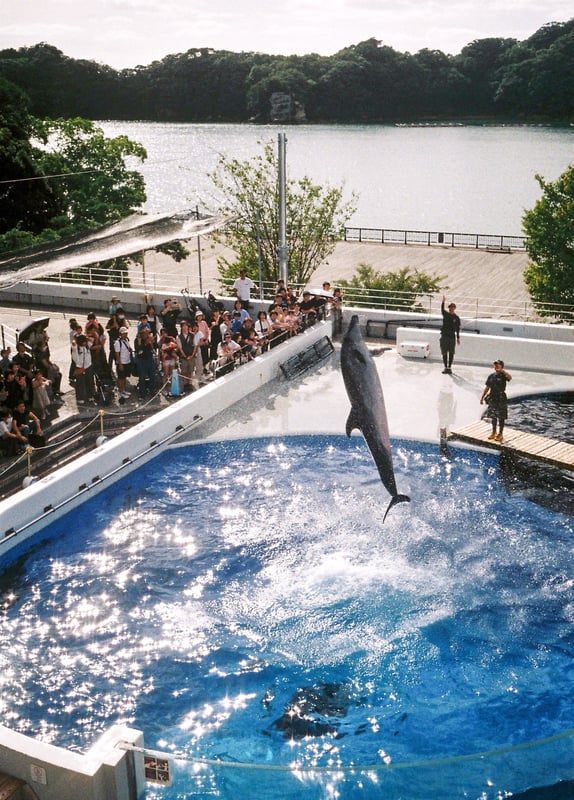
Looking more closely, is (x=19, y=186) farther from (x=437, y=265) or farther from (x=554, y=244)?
(x=554, y=244)

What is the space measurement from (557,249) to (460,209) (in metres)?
35.1

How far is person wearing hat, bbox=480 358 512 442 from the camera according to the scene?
17.1 metres

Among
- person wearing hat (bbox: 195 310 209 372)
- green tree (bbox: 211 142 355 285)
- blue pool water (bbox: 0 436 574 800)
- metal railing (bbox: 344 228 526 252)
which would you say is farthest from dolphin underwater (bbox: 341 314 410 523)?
metal railing (bbox: 344 228 526 252)

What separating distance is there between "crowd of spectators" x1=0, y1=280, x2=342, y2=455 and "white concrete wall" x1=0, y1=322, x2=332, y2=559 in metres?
0.42

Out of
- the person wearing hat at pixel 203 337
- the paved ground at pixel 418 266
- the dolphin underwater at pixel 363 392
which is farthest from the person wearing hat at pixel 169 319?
the paved ground at pixel 418 266

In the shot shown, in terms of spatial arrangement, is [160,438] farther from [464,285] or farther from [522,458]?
[464,285]

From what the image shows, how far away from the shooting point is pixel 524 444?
16969 millimetres

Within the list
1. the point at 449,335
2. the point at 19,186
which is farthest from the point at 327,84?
→ the point at 449,335

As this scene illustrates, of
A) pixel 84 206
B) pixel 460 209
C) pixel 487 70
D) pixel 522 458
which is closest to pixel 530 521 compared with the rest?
pixel 522 458

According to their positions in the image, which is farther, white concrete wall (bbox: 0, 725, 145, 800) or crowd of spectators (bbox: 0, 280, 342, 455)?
crowd of spectators (bbox: 0, 280, 342, 455)

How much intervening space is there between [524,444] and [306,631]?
22.2 ft

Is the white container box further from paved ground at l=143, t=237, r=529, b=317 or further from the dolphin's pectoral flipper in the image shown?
paved ground at l=143, t=237, r=529, b=317

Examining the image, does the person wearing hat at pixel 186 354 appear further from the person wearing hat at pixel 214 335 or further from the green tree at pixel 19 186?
the green tree at pixel 19 186

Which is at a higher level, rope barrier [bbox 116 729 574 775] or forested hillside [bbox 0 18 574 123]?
forested hillside [bbox 0 18 574 123]
